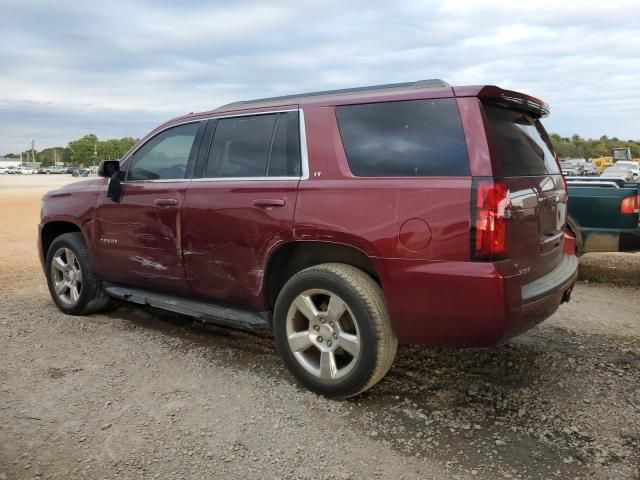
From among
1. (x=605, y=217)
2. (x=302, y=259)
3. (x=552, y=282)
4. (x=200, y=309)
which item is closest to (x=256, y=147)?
(x=302, y=259)

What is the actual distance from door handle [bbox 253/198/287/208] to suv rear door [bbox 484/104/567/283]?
54.2 inches

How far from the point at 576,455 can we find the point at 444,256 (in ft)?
3.99

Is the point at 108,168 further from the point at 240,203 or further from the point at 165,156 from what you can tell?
the point at 240,203

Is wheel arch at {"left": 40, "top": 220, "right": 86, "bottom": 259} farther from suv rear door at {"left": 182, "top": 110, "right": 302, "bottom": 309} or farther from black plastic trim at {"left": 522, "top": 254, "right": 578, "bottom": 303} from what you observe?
black plastic trim at {"left": 522, "top": 254, "right": 578, "bottom": 303}

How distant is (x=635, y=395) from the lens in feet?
11.9

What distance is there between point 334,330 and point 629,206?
4636 mm

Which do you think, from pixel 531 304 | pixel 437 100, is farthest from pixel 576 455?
pixel 437 100

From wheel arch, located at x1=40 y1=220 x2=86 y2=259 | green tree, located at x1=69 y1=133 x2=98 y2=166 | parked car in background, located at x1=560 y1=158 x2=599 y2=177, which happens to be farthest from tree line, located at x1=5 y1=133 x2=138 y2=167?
wheel arch, located at x1=40 y1=220 x2=86 y2=259

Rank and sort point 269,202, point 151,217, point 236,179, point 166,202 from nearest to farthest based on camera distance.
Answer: point 269,202 → point 236,179 → point 166,202 → point 151,217

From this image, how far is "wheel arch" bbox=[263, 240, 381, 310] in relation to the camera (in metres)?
3.57

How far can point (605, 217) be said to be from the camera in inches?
259

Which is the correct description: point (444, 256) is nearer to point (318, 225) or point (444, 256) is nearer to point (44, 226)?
point (318, 225)

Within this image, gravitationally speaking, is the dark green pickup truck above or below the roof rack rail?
below

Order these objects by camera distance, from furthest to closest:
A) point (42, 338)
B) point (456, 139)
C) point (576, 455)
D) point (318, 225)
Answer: point (42, 338) → point (318, 225) → point (456, 139) → point (576, 455)
